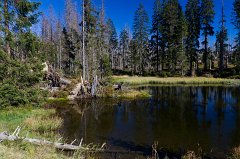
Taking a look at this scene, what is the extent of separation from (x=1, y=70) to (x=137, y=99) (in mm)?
16239

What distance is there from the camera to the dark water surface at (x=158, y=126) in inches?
544

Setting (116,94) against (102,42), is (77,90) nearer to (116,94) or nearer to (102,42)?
(116,94)

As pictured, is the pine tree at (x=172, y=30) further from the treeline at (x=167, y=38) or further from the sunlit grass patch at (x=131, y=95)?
the sunlit grass patch at (x=131, y=95)

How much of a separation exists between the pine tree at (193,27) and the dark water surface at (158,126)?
40043 mm

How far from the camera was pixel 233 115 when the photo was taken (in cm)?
2130

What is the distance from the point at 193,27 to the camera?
66.9 meters

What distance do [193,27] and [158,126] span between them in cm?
5359

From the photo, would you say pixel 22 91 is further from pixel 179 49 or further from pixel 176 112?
pixel 179 49

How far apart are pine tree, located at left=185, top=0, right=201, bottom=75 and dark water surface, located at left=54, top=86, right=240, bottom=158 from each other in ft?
131

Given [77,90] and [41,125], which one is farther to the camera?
[77,90]

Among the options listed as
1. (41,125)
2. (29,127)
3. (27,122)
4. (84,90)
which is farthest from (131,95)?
(29,127)

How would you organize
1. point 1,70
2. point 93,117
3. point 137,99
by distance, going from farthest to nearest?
point 137,99, point 93,117, point 1,70

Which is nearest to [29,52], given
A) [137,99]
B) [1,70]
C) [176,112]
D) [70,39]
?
[1,70]

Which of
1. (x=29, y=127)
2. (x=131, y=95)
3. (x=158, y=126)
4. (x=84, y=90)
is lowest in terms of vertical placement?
(x=158, y=126)
